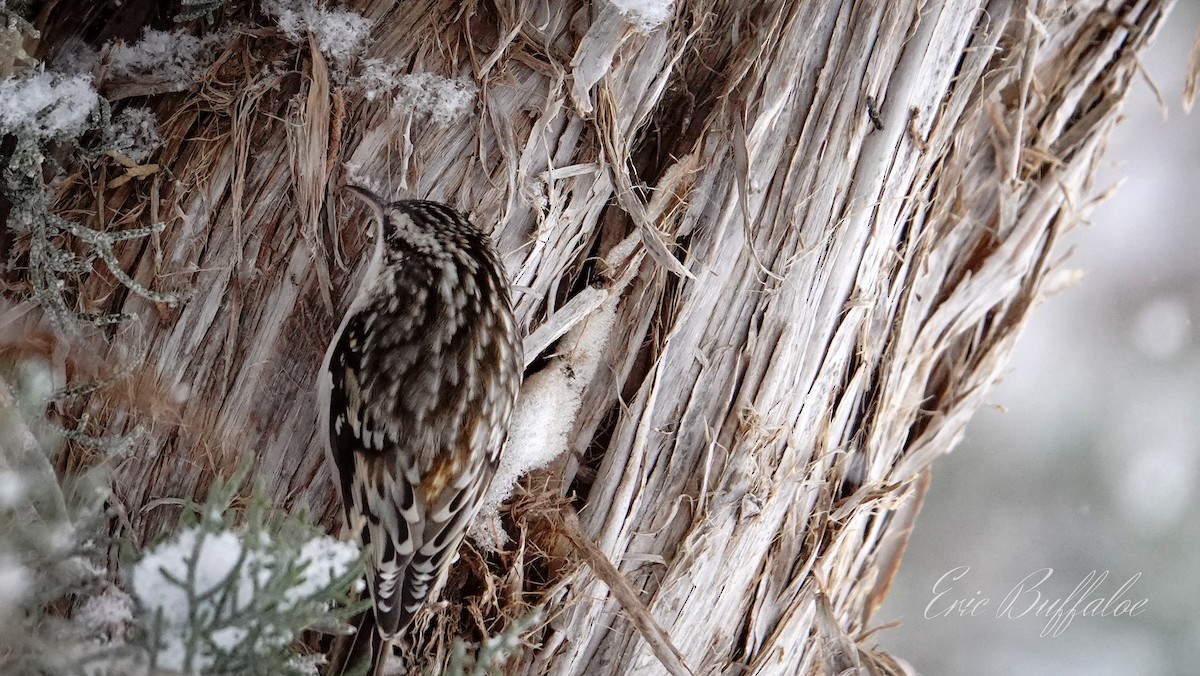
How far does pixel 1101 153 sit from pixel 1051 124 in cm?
14

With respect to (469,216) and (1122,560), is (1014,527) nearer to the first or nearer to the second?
(1122,560)

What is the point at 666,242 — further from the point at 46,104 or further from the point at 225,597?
the point at 46,104

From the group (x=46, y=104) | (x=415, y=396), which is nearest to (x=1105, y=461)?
(x=415, y=396)

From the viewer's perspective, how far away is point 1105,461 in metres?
2.15

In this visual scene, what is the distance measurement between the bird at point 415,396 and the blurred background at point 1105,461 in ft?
4.43

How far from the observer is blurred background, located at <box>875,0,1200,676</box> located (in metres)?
2.08

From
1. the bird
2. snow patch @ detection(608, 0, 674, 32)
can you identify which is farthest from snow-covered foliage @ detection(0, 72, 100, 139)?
snow patch @ detection(608, 0, 674, 32)

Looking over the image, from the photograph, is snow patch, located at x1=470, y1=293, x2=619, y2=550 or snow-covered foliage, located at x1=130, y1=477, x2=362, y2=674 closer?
snow-covered foliage, located at x1=130, y1=477, x2=362, y2=674

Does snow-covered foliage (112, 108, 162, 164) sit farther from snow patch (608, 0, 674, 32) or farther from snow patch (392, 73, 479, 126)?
snow patch (608, 0, 674, 32)

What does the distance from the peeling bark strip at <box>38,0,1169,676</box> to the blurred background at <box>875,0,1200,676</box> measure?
1.64 ft

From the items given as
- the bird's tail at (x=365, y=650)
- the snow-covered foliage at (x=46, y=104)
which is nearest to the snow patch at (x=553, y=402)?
the bird's tail at (x=365, y=650)

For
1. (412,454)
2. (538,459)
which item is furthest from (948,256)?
(412,454)

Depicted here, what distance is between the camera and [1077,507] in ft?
7.03

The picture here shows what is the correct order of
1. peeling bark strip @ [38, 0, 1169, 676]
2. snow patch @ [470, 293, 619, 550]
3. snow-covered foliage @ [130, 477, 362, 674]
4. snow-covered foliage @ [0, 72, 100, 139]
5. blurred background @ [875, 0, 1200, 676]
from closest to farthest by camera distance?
snow-covered foliage @ [130, 477, 362, 674] → snow-covered foliage @ [0, 72, 100, 139] → peeling bark strip @ [38, 0, 1169, 676] → snow patch @ [470, 293, 619, 550] → blurred background @ [875, 0, 1200, 676]
